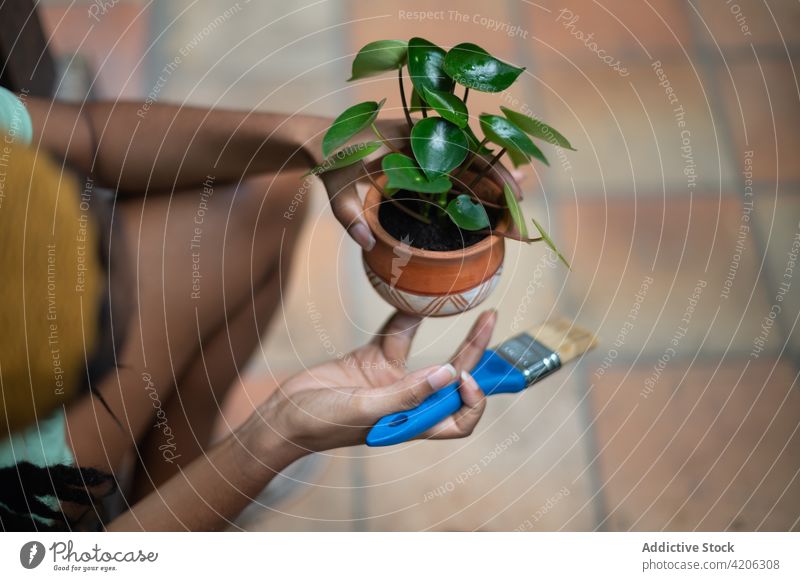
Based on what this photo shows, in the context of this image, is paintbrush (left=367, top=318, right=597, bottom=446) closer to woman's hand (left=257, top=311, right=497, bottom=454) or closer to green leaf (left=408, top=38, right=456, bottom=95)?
woman's hand (left=257, top=311, right=497, bottom=454)

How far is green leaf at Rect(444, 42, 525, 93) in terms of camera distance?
0.35 meters

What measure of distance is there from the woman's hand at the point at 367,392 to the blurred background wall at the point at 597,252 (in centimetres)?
4

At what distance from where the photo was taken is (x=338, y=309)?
0.49 metres

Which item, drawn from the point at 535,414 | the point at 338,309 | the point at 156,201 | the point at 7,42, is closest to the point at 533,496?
the point at 535,414

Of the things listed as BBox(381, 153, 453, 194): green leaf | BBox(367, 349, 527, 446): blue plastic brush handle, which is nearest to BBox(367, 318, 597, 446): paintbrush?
BBox(367, 349, 527, 446): blue plastic brush handle

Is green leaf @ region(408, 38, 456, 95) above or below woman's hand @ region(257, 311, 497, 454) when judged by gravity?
above

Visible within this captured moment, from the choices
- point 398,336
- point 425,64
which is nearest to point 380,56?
point 425,64

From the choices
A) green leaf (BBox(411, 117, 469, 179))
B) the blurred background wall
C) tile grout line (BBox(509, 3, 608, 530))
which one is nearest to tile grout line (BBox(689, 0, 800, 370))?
the blurred background wall

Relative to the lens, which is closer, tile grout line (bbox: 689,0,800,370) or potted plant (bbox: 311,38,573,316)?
potted plant (bbox: 311,38,573,316)

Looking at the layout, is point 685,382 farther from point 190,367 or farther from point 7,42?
point 7,42

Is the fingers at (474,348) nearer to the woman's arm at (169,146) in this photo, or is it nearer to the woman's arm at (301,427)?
the woman's arm at (301,427)

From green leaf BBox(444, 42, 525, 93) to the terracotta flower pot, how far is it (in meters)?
0.05
